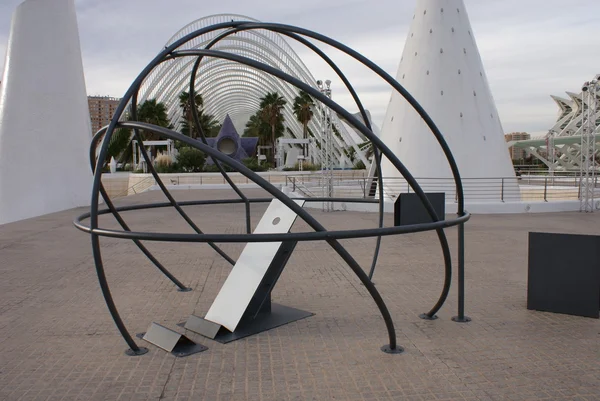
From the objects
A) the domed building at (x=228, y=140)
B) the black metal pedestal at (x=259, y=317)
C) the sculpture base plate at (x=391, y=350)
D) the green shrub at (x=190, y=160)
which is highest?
the domed building at (x=228, y=140)

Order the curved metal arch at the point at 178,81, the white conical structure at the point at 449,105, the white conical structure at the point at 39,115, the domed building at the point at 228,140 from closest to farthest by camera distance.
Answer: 1. the white conical structure at the point at 39,115
2. the white conical structure at the point at 449,105
3. the domed building at the point at 228,140
4. the curved metal arch at the point at 178,81

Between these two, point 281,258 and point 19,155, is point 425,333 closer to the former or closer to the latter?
point 281,258

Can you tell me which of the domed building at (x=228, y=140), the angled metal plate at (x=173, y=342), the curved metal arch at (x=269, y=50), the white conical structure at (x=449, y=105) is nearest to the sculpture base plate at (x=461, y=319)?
the angled metal plate at (x=173, y=342)

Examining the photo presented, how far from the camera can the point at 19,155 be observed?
62.3 ft

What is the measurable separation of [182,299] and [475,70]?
55.2ft

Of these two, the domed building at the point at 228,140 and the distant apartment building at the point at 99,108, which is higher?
the distant apartment building at the point at 99,108

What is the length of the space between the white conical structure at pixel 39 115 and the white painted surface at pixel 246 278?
16306 millimetres

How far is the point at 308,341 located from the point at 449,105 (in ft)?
53.2

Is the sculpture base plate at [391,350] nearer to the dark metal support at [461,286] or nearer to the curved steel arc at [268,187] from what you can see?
the curved steel arc at [268,187]

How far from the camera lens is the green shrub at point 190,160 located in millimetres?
41719

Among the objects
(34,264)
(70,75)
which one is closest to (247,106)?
(70,75)

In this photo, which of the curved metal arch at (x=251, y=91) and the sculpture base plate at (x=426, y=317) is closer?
the sculpture base plate at (x=426, y=317)

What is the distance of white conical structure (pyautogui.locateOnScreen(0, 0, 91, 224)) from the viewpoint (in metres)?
19.0

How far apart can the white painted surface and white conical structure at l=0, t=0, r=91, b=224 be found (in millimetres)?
16306
